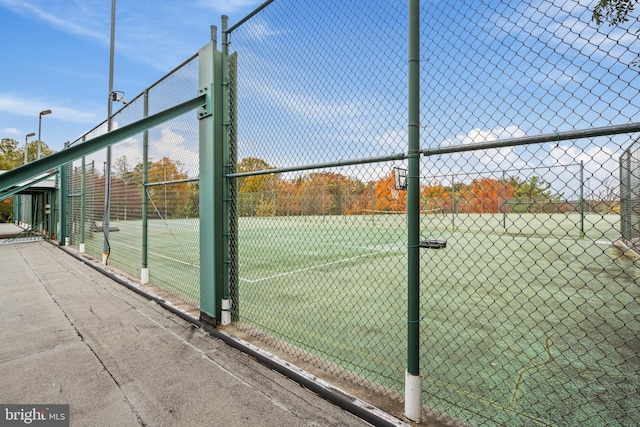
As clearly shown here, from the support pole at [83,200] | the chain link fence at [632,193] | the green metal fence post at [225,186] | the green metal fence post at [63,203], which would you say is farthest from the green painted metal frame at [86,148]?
the green metal fence post at [63,203]

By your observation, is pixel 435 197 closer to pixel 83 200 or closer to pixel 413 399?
pixel 413 399

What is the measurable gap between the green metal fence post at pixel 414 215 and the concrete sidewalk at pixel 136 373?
1.32 feet

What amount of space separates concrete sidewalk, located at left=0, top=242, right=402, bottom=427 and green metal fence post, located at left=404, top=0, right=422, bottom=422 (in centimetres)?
40

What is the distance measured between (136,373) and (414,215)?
2.70 meters

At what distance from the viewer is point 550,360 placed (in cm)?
299

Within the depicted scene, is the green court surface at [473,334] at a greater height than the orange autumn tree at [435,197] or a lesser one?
lesser

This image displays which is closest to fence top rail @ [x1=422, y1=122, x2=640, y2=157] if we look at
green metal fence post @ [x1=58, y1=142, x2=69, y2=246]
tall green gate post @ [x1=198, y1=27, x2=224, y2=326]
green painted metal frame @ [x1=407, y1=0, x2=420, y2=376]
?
green painted metal frame @ [x1=407, y1=0, x2=420, y2=376]

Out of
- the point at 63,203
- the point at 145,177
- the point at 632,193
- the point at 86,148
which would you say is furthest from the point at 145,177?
the point at 63,203

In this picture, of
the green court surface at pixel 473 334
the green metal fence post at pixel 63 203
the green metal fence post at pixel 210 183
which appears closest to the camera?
the green court surface at pixel 473 334

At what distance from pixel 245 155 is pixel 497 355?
11.3 feet

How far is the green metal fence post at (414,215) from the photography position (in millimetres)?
2072

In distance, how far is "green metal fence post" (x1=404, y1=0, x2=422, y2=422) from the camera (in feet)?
6.80

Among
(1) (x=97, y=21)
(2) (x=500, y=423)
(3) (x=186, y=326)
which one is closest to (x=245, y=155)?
(3) (x=186, y=326)

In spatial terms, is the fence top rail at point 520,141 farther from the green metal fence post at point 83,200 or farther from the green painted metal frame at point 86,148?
the green metal fence post at point 83,200
